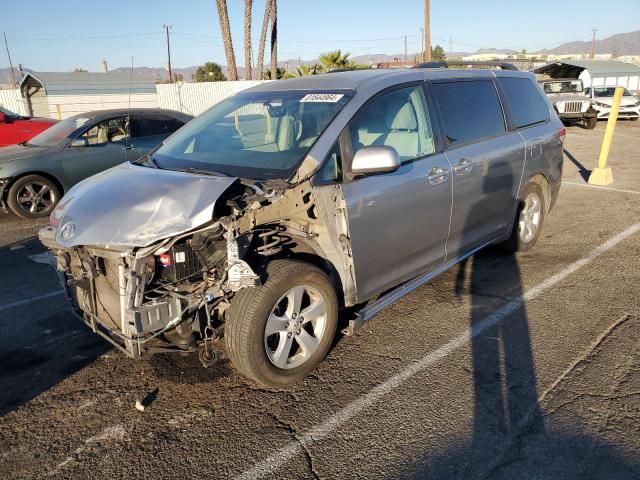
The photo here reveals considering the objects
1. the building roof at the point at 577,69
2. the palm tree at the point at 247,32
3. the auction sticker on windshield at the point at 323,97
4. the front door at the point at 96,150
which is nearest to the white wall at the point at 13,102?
the palm tree at the point at 247,32

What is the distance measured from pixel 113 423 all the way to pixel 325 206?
1.77 metres

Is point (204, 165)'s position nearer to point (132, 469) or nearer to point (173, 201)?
point (173, 201)

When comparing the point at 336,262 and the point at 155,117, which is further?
the point at 155,117

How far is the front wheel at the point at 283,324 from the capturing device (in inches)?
118

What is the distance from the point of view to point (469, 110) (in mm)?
4504

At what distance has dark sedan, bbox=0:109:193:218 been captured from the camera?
25.9ft

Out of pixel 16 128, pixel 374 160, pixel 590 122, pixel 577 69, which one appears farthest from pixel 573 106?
pixel 374 160

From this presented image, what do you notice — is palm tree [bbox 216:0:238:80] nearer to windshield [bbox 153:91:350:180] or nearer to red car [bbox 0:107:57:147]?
red car [bbox 0:107:57:147]

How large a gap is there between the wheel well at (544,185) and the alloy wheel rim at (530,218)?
0.12 metres

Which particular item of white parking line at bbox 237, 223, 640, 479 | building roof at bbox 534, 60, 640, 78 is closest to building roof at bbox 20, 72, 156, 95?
building roof at bbox 534, 60, 640, 78

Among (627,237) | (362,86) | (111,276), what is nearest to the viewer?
(111,276)

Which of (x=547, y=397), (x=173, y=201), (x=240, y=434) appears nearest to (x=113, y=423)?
(x=240, y=434)

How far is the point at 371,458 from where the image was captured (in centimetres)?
264

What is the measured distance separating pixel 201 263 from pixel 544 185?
13.5 ft
